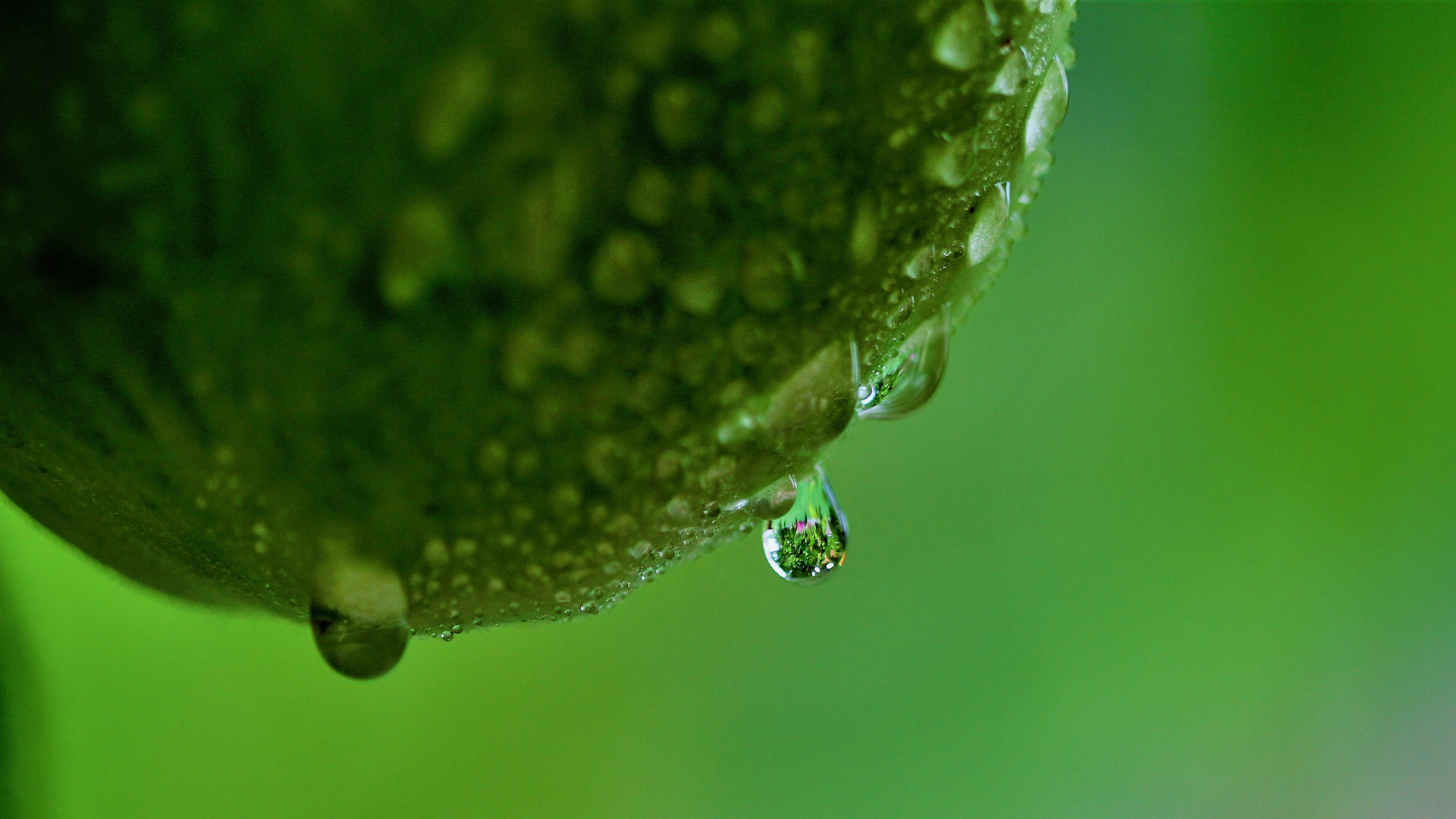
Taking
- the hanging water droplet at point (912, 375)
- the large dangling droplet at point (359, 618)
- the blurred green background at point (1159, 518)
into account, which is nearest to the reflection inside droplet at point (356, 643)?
the large dangling droplet at point (359, 618)

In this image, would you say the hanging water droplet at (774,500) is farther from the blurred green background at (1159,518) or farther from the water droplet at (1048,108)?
the blurred green background at (1159,518)

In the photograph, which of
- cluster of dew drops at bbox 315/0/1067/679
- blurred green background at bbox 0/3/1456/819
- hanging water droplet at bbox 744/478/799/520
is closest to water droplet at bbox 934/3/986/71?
cluster of dew drops at bbox 315/0/1067/679

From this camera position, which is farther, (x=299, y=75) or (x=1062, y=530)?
(x=1062, y=530)

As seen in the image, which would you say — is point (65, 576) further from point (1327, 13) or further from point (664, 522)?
point (1327, 13)

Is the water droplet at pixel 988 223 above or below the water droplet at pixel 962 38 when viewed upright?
above

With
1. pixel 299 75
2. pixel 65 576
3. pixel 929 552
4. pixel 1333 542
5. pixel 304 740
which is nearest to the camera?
pixel 299 75

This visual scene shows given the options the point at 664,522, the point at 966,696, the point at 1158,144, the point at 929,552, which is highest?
the point at 1158,144

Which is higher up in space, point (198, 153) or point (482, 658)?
point (482, 658)

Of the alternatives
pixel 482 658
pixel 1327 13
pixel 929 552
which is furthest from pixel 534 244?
pixel 1327 13
